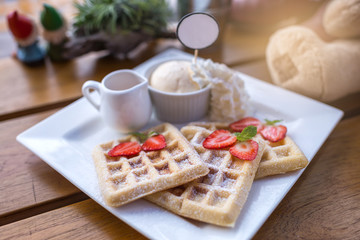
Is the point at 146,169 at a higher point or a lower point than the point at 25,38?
lower

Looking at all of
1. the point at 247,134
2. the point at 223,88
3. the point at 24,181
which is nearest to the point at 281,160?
the point at 247,134

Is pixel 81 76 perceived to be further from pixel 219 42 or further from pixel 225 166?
pixel 225 166

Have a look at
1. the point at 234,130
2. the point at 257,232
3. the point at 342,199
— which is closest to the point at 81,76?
the point at 234,130

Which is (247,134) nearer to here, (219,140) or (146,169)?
(219,140)

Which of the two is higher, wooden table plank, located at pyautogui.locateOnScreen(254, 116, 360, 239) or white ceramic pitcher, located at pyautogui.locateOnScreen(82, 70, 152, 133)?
white ceramic pitcher, located at pyautogui.locateOnScreen(82, 70, 152, 133)

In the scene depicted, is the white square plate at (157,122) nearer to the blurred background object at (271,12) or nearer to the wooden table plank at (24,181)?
the wooden table plank at (24,181)

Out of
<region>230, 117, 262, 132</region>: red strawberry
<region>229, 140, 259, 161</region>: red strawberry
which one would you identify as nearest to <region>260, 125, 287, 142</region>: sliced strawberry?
<region>230, 117, 262, 132</region>: red strawberry

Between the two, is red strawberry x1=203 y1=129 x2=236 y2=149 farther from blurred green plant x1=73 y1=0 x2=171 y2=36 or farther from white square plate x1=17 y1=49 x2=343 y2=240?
blurred green plant x1=73 y1=0 x2=171 y2=36
